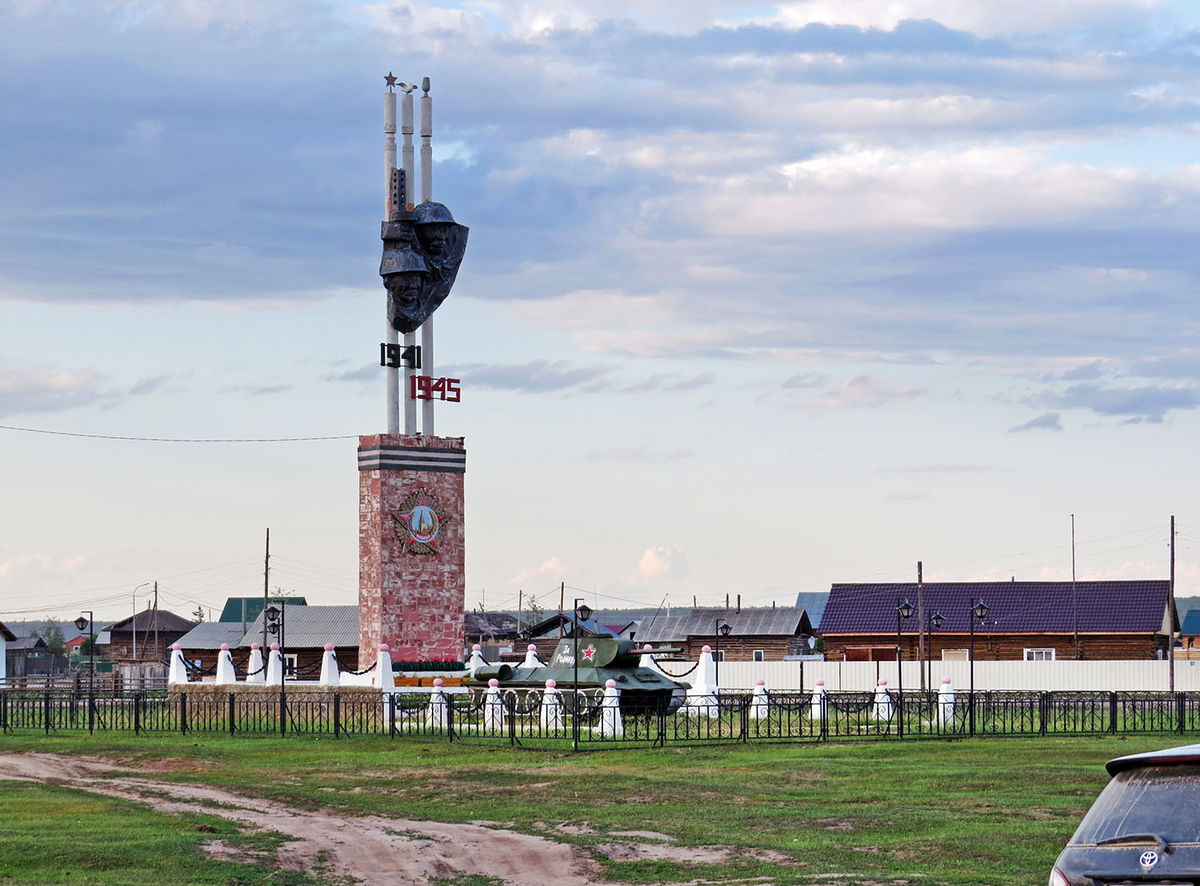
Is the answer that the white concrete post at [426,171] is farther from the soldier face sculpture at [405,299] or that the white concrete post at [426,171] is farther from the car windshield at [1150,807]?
the car windshield at [1150,807]

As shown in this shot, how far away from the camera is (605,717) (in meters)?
35.6

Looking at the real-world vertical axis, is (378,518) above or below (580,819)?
above

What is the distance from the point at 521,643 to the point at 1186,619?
3801 cm

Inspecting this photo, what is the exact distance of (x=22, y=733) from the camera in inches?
1479

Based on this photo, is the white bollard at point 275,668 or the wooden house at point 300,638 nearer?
the white bollard at point 275,668

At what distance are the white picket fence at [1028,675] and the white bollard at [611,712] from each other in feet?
68.9

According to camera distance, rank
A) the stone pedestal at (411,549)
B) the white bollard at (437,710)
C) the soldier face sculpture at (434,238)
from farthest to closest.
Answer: the soldier face sculpture at (434,238) → the stone pedestal at (411,549) → the white bollard at (437,710)

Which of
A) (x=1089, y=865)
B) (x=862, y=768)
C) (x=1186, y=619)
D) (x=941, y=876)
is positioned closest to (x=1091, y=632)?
(x=1186, y=619)

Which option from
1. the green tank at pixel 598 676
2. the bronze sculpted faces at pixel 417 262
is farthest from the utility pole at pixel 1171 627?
the bronze sculpted faces at pixel 417 262

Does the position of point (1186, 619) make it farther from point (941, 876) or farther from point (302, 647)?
point (941, 876)

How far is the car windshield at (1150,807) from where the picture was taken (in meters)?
7.44

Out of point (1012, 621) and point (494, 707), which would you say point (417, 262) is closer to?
point (494, 707)

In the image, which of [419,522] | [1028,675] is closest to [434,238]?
[419,522]

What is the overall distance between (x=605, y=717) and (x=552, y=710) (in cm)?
117
